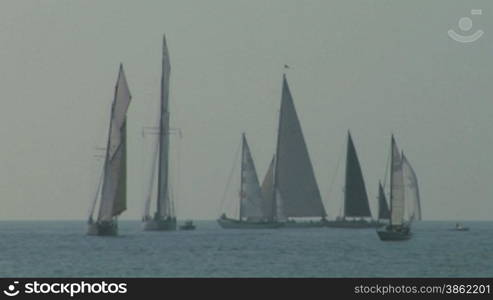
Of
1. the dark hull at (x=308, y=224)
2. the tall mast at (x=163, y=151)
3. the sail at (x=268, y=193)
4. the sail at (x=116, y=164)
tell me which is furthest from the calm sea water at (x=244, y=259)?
the dark hull at (x=308, y=224)

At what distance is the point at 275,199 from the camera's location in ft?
507

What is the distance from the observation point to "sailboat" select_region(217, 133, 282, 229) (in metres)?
154

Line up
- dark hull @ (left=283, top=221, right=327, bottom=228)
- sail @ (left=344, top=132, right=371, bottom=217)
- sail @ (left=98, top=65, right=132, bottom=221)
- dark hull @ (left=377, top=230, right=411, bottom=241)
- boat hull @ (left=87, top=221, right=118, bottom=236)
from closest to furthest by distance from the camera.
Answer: sail @ (left=98, top=65, right=132, bottom=221)
boat hull @ (left=87, top=221, right=118, bottom=236)
dark hull @ (left=377, top=230, right=411, bottom=241)
sail @ (left=344, top=132, right=371, bottom=217)
dark hull @ (left=283, top=221, right=327, bottom=228)

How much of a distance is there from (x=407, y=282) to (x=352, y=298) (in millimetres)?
4380

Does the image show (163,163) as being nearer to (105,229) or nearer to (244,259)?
(105,229)

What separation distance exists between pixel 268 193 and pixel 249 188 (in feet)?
11.3

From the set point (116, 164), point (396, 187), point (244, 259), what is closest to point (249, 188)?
point (396, 187)

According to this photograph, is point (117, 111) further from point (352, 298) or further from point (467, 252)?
point (352, 298)

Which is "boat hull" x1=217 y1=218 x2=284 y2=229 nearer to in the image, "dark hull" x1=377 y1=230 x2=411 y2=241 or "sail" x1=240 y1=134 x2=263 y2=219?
"sail" x1=240 y1=134 x2=263 y2=219

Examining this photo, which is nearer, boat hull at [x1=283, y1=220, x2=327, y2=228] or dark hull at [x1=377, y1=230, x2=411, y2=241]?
dark hull at [x1=377, y1=230, x2=411, y2=241]

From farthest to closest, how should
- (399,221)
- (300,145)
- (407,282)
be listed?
(300,145) < (399,221) < (407,282)

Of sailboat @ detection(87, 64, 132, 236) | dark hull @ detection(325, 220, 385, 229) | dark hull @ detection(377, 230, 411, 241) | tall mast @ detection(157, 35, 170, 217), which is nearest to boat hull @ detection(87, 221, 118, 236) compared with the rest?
sailboat @ detection(87, 64, 132, 236)

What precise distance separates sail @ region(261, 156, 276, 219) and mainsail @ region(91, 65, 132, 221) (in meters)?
39.4

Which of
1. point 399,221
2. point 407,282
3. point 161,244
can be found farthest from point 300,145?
point 407,282
